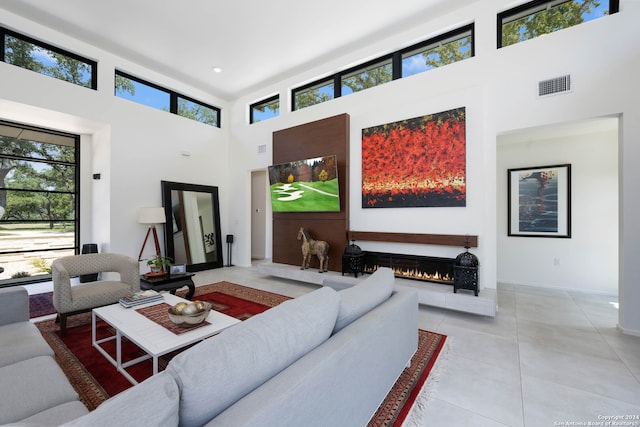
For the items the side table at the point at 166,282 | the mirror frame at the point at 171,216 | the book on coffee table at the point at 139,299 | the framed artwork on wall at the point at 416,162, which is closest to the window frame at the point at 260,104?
the mirror frame at the point at 171,216

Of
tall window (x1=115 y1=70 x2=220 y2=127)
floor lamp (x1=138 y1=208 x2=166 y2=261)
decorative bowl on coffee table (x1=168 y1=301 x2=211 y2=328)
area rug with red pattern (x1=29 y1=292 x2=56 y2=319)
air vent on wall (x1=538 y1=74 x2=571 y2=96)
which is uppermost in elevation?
tall window (x1=115 y1=70 x2=220 y2=127)

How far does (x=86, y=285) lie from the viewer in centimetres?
321

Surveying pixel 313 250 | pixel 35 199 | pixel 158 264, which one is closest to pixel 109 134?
pixel 35 199

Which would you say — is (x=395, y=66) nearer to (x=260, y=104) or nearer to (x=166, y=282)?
(x=260, y=104)

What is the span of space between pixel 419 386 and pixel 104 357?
2.63m

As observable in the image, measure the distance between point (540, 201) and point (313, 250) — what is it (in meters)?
3.91

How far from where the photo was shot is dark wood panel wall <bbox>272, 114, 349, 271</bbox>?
4918 mm

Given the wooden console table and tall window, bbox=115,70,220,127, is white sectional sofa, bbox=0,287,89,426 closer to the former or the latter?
the wooden console table

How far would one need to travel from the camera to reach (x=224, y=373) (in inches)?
35.3

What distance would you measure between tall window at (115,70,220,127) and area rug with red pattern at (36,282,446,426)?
13.6 ft

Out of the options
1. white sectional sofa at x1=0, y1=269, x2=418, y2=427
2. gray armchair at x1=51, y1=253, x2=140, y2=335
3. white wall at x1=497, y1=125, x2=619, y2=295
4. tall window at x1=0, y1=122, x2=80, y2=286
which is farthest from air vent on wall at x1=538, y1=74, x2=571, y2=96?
tall window at x1=0, y1=122, x2=80, y2=286

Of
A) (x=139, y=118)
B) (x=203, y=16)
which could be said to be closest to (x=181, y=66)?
(x=139, y=118)

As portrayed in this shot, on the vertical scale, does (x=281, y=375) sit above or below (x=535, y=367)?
above

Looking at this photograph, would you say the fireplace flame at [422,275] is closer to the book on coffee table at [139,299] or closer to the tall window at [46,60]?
the book on coffee table at [139,299]
